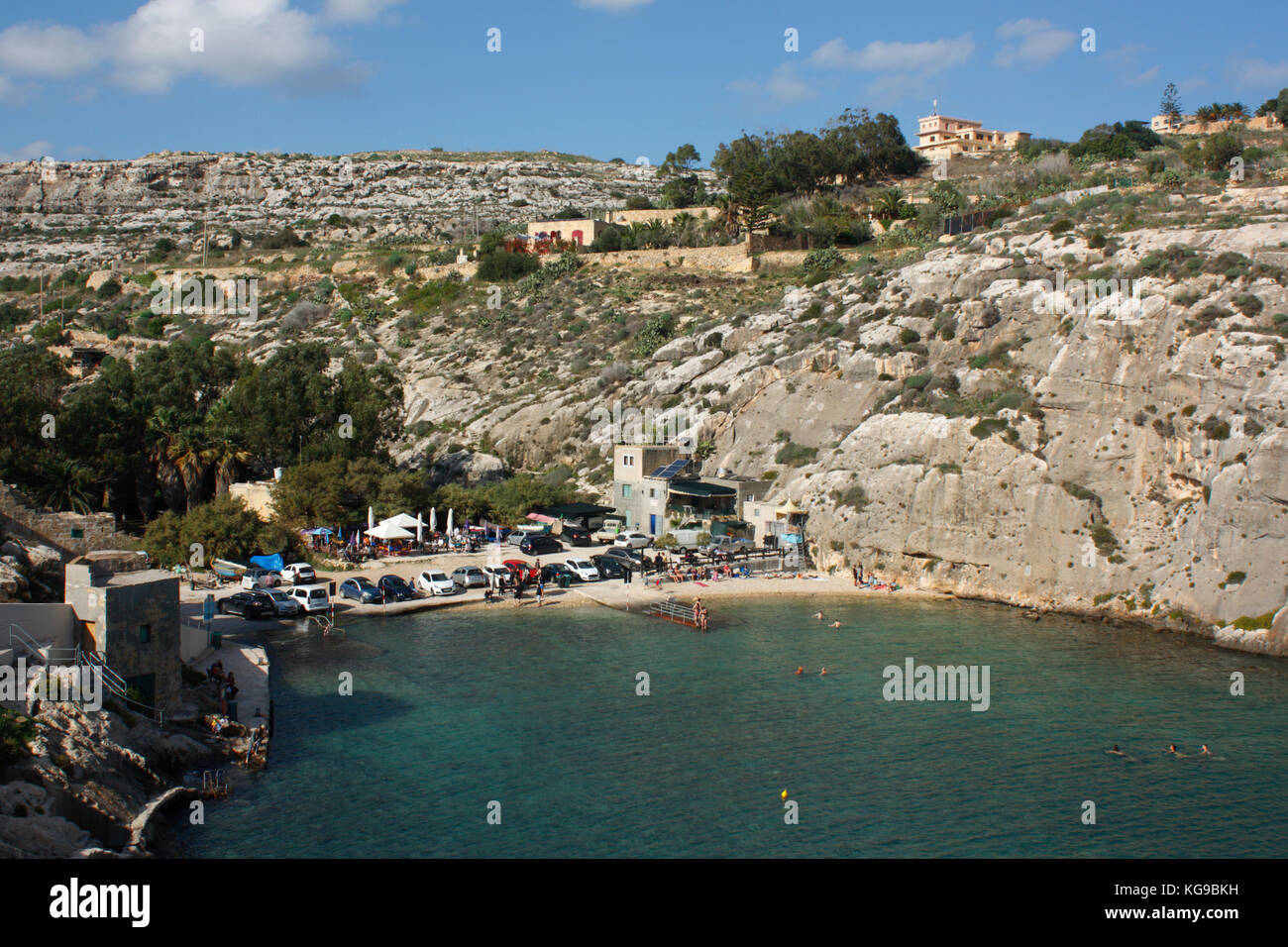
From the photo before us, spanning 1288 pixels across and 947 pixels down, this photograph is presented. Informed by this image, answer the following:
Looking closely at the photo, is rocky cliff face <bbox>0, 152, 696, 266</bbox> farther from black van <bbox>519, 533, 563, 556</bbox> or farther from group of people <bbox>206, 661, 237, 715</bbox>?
group of people <bbox>206, 661, 237, 715</bbox>

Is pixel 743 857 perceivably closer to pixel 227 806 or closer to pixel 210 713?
pixel 227 806

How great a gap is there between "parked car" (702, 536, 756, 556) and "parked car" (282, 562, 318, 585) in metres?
16.7

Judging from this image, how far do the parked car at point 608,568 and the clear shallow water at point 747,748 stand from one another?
7.60m

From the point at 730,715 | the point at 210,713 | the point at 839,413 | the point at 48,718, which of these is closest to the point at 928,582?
the point at 839,413

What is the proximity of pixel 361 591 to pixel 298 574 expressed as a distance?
8.20ft

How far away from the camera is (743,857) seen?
18359 millimetres

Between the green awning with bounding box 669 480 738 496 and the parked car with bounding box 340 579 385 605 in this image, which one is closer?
the parked car with bounding box 340 579 385 605

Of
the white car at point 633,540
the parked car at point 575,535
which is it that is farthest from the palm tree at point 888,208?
the parked car at point 575,535

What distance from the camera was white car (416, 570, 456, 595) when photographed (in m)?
39.2

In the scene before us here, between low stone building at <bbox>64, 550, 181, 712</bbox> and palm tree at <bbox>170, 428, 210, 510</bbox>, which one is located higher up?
palm tree at <bbox>170, 428, 210, 510</bbox>

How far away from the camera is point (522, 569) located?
137ft

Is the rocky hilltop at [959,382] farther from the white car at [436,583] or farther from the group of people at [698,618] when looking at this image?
the white car at [436,583]

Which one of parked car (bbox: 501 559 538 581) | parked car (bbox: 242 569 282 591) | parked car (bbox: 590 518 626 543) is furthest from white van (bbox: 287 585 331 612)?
parked car (bbox: 590 518 626 543)
